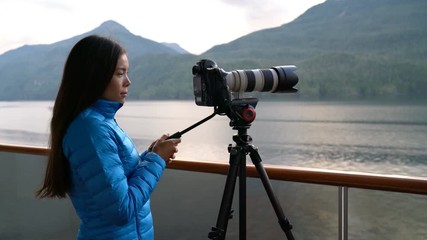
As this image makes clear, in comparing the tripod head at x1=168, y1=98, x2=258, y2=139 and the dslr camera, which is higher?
the dslr camera

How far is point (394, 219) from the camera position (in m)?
1.28

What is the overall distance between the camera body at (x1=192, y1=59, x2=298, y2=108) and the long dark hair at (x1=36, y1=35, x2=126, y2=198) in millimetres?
307

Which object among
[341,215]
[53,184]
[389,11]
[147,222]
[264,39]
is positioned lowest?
[341,215]

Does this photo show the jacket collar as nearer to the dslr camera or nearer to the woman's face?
the woman's face

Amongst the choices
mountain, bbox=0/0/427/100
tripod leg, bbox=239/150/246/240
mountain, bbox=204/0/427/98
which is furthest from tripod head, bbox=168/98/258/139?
mountain, bbox=204/0/427/98

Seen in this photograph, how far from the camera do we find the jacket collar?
37.7 inches

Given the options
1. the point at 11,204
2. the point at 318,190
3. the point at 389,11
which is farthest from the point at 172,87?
the point at 389,11

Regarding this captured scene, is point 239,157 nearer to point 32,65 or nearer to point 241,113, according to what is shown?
point 241,113

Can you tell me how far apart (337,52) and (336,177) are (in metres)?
18.7

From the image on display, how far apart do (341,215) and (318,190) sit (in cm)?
11

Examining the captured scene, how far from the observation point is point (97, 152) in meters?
0.87

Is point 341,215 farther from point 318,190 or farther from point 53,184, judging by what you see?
point 53,184

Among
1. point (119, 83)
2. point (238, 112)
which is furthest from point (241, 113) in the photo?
point (119, 83)

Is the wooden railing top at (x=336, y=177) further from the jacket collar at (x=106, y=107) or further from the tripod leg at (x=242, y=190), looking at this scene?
the jacket collar at (x=106, y=107)
